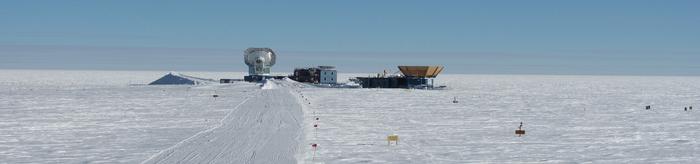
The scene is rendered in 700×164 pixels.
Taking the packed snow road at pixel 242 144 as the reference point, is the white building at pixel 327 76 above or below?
above

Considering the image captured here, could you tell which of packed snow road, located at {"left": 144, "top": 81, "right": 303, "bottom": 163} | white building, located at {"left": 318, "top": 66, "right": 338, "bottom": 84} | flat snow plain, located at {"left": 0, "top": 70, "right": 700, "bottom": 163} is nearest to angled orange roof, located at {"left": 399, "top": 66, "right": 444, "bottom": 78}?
white building, located at {"left": 318, "top": 66, "right": 338, "bottom": 84}

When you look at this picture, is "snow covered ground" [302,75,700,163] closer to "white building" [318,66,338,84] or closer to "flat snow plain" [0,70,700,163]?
"flat snow plain" [0,70,700,163]

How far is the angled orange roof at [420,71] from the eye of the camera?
131000 millimetres

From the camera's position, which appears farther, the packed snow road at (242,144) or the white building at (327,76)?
the white building at (327,76)

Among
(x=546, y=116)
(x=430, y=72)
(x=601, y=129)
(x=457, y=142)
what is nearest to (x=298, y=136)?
(x=457, y=142)

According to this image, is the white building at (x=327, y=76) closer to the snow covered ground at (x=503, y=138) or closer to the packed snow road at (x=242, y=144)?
the snow covered ground at (x=503, y=138)

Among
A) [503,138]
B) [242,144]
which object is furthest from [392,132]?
[242,144]

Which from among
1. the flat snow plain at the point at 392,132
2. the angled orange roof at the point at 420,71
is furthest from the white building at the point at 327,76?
the flat snow plain at the point at 392,132

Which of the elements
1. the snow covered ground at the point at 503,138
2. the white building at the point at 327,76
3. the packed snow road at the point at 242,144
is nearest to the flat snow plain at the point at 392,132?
the snow covered ground at the point at 503,138

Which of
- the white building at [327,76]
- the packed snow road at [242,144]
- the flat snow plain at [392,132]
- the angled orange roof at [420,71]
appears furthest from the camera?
the white building at [327,76]

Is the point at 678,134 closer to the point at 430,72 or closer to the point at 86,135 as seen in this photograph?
the point at 86,135

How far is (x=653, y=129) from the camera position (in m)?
36.3

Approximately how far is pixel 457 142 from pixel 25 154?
14.4m

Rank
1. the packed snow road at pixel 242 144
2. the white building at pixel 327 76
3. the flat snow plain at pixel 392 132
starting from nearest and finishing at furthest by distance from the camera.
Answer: the packed snow road at pixel 242 144, the flat snow plain at pixel 392 132, the white building at pixel 327 76
